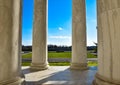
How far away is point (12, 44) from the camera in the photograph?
130500 mm

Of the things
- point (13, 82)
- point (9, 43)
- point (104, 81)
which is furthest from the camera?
point (13, 82)

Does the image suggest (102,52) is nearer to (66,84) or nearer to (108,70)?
(108,70)

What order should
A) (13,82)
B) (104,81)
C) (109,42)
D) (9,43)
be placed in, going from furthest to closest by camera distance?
1. (13,82)
2. (9,43)
3. (104,81)
4. (109,42)

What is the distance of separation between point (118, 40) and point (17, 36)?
253 feet

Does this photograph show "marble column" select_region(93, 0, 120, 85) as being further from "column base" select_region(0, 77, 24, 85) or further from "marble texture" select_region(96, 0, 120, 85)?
"column base" select_region(0, 77, 24, 85)

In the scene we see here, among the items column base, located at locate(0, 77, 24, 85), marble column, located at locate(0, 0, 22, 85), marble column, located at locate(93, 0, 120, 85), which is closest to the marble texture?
marble column, located at locate(93, 0, 120, 85)

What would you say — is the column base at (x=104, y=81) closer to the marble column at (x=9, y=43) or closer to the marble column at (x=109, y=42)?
the marble column at (x=109, y=42)

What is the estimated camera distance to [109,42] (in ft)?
374

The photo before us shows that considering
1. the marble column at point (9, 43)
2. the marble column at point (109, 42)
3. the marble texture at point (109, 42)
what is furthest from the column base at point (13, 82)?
the marble texture at point (109, 42)

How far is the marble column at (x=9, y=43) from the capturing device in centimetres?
12344

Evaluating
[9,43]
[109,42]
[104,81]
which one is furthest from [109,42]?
[9,43]

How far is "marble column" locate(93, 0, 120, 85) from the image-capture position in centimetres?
10956

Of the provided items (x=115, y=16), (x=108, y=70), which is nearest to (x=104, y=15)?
(x=115, y=16)

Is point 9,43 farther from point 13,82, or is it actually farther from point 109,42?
point 109,42
